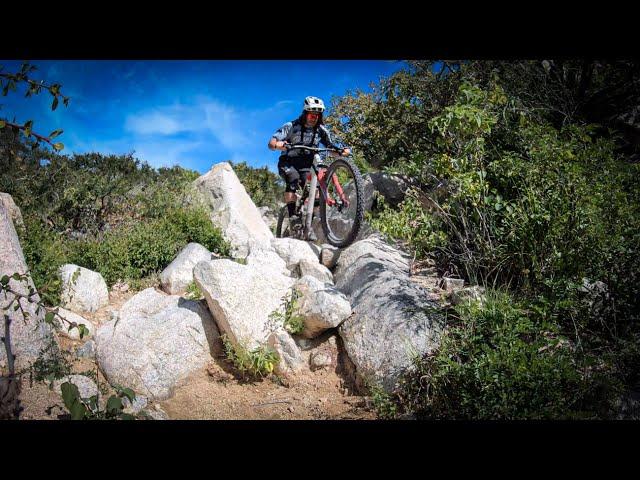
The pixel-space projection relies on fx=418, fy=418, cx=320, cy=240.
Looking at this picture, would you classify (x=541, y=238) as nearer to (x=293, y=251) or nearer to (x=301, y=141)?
(x=293, y=251)

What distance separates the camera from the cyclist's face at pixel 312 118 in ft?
20.9

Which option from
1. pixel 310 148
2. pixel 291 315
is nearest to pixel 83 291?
pixel 291 315

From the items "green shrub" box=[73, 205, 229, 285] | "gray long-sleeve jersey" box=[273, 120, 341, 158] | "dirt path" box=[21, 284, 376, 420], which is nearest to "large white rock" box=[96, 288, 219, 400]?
"dirt path" box=[21, 284, 376, 420]

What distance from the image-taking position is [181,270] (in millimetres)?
5746

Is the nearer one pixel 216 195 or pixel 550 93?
pixel 550 93

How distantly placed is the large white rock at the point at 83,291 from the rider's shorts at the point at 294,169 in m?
3.07

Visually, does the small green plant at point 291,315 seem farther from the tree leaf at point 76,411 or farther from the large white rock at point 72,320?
the tree leaf at point 76,411

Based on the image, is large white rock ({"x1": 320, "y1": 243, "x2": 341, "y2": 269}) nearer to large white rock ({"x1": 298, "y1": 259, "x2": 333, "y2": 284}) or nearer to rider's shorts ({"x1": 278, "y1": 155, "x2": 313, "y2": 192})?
large white rock ({"x1": 298, "y1": 259, "x2": 333, "y2": 284})

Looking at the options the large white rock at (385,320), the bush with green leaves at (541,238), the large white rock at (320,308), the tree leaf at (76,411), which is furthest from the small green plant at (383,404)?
the tree leaf at (76,411)

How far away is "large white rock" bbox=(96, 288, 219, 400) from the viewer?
442 cm
